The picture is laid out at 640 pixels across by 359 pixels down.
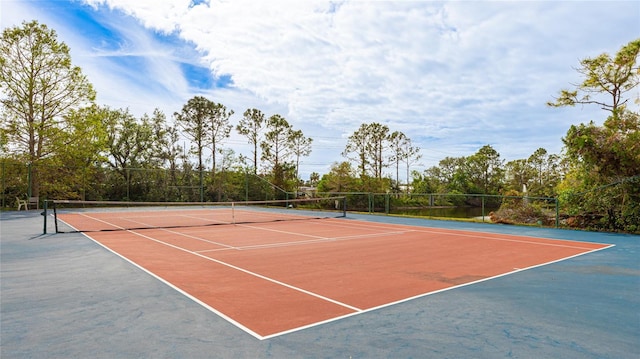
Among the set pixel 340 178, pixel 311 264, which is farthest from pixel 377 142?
pixel 311 264

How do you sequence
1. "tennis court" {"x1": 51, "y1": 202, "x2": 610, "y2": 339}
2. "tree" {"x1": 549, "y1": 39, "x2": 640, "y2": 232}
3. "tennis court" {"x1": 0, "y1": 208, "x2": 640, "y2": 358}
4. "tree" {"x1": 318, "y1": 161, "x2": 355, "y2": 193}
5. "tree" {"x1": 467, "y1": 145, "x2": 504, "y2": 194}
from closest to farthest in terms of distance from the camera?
1. "tennis court" {"x1": 0, "y1": 208, "x2": 640, "y2": 358}
2. "tennis court" {"x1": 51, "y1": 202, "x2": 610, "y2": 339}
3. "tree" {"x1": 549, "y1": 39, "x2": 640, "y2": 232}
4. "tree" {"x1": 318, "y1": 161, "x2": 355, "y2": 193}
5. "tree" {"x1": 467, "y1": 145, "x2": 504, "y2": 194}

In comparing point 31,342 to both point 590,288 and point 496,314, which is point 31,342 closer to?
point 496,314

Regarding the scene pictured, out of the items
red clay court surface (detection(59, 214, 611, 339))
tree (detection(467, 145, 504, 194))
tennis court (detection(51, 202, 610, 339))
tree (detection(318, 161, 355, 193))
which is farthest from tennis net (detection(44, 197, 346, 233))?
tree (detection(467, 145, 504, 194))

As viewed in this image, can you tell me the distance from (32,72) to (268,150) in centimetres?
1745

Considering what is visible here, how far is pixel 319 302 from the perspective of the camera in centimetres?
460

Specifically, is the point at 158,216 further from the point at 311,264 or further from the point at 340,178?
the point at 340,178

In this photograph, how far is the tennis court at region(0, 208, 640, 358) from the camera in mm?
3328

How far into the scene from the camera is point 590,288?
5387mm

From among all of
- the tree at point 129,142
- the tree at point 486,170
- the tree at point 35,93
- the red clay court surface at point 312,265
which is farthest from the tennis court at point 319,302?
the tree at point 486,170

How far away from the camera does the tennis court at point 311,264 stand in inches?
175

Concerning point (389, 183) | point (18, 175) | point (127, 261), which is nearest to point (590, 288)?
point (127, 261)

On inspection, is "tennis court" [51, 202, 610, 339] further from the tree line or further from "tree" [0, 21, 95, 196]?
"tree" [0, 21, 95, 196]

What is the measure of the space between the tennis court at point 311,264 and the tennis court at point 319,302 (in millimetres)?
34

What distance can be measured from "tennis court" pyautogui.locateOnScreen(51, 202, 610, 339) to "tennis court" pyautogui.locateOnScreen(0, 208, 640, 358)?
0.03 m
